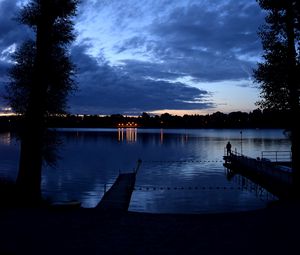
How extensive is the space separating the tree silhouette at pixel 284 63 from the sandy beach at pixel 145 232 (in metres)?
6.93

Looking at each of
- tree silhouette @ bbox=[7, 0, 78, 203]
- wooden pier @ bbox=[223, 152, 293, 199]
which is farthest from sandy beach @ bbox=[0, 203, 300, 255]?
wooden pier @ bbox=[223, 152, 293, 199]

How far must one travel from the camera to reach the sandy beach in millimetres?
10555

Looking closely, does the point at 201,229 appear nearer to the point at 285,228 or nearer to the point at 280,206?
the point at 285,228

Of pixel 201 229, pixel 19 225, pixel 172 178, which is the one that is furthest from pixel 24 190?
pixel 172 178

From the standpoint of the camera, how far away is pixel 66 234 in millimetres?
12016

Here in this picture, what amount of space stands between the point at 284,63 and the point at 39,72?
518 inches

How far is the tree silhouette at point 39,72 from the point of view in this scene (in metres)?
18.0

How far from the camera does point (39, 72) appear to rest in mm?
17938

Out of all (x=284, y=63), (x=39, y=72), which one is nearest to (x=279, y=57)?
(x=284, y=63)

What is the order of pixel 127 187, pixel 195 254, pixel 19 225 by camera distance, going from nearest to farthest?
pixel 195 254, pixel 19 225, pixel 127 187

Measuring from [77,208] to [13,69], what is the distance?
8.35 meters

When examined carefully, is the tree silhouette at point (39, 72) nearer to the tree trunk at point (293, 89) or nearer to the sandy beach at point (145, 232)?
the sandy beach at point (145, 232)

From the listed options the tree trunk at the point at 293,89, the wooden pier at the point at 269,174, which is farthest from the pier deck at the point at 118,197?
the wooden pier at the point at 269,174

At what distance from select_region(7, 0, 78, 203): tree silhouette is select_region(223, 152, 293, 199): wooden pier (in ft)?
47.2
